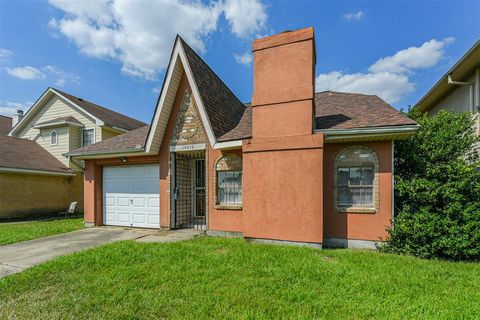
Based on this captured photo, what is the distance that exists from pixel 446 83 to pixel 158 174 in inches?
499

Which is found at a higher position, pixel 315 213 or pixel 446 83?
pixel 446 83

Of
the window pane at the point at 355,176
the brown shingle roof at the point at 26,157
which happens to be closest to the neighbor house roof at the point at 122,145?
the brown shingle roof at the point at 26,157

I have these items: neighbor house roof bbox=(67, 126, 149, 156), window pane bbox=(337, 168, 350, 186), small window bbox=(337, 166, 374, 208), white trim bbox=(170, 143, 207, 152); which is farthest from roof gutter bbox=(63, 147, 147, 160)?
small window bbox=(337, 166, 374, 208)

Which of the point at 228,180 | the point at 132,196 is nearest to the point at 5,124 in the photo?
the point at 132,196

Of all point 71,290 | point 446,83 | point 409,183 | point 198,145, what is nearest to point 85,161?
point 198,145

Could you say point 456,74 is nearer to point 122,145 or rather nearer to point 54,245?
point 122,145

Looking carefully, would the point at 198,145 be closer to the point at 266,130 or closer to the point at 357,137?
the point at 266,130

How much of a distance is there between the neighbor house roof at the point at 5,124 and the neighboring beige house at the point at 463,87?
3047 centimetres

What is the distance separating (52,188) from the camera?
15.8 m

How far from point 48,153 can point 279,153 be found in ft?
57.0

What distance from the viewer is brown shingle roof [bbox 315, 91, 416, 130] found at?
699cm

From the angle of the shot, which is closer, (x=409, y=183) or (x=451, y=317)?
(x=451, y=317)

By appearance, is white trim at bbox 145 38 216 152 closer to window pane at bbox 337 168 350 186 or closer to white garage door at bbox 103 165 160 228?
white garage door at bbox 103 165 160 228

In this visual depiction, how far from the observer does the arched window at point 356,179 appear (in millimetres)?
7168
